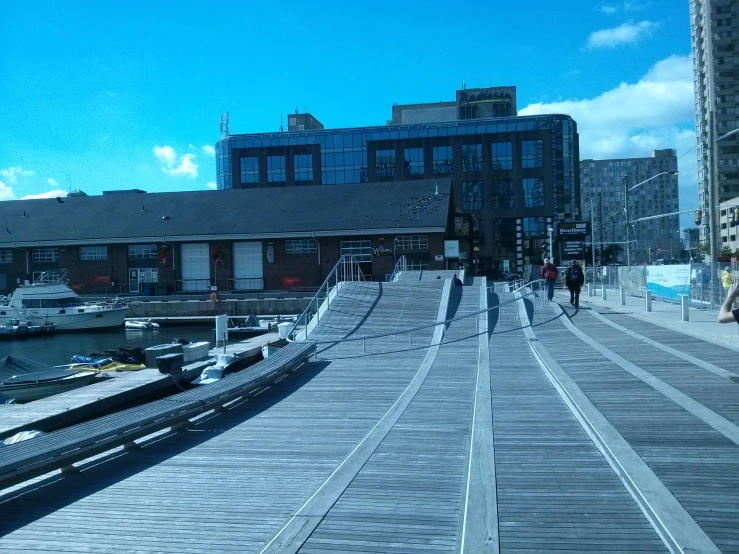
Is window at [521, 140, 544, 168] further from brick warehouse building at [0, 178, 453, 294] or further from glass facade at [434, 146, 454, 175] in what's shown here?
brick warehouse building at [0, 178, 453, 294]

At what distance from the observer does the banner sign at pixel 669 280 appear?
2447 centimetres

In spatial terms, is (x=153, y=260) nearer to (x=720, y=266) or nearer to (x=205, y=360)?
(x=205, y=360)

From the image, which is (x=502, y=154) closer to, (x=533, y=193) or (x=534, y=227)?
(x=533, y=193)

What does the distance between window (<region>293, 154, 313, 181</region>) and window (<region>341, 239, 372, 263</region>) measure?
36.6m

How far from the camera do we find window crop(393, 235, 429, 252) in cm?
4547

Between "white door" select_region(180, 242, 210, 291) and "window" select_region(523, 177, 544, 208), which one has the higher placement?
"window" select_region(523, 177, 544, 208)

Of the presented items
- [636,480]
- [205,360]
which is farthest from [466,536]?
[205,360]

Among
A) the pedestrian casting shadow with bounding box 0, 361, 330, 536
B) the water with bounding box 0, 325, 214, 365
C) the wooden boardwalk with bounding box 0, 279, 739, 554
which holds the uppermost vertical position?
the wooden boardwalk with bounding box 0, 279, 739, 554

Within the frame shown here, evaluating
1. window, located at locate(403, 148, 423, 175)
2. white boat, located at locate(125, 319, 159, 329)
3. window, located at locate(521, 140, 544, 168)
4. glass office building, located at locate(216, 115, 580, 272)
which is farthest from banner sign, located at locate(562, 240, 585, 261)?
window, located at locate(403, 148, 423, 175)

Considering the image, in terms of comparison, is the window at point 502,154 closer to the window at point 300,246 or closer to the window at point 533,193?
the window at point 533,193

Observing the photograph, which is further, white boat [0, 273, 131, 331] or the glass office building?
the glass office building

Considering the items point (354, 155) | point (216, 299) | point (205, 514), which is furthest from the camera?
point (354, 155)

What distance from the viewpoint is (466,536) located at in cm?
524

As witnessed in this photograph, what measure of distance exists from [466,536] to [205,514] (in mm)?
2388
